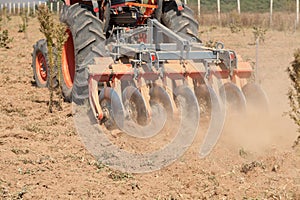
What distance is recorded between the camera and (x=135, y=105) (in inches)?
232

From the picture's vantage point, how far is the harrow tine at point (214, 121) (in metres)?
5.50

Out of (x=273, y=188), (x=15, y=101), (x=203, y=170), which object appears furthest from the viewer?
(x=15, y=101)

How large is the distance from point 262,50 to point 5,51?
22.7ft

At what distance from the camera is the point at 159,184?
440 centimetres

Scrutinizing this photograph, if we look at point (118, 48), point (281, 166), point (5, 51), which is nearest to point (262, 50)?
point (5, 51)


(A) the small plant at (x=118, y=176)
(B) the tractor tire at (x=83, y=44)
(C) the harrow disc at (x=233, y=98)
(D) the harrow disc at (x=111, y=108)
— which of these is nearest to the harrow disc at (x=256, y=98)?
(C) the harrow disc at (x=233, y=98)

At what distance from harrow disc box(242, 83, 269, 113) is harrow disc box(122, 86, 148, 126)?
1.35 metres

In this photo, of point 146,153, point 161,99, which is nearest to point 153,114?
point 161,99

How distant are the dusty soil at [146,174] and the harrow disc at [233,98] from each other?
0.20 meters

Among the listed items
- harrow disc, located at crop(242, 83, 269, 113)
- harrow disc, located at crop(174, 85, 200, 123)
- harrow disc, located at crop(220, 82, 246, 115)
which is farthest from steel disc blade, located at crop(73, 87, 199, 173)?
harrow disc, located at crop(242, 83, 269, 113)

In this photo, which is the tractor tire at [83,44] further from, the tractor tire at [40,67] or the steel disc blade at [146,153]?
the tractor tire at [40,67]

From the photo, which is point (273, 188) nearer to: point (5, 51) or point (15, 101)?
point (15, 101)

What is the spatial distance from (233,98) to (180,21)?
1800 millimetres

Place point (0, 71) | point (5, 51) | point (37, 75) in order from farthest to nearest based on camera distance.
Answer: point (5, 51)
point (0, 71)
point (37, 75)
